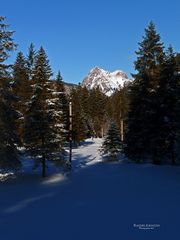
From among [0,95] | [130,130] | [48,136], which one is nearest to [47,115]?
A: [48,136]

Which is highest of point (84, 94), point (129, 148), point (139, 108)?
point (84, 94)

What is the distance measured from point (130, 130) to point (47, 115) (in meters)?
9.09

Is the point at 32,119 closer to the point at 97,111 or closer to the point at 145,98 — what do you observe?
the point at 145,98

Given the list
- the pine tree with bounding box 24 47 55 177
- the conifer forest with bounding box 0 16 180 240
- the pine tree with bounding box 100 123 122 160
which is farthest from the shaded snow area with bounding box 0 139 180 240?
the pine tree with bounding box 100 123 122 160

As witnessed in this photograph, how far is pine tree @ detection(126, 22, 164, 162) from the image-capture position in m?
26.0

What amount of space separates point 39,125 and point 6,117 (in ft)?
9.52

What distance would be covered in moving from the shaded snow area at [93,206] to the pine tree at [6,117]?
1736 millimetres

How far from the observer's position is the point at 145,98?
27.2m

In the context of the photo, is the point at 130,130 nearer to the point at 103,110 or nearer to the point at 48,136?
the point at 48,136

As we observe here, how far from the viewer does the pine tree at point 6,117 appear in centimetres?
1955

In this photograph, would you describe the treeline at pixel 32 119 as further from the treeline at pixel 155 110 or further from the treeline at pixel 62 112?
the treeline at pixel 155 110

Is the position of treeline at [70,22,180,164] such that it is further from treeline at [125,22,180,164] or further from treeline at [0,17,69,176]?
treeline at [0,17,69,176]

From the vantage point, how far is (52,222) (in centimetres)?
1140

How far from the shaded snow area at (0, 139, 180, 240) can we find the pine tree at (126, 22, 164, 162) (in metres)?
4.29
